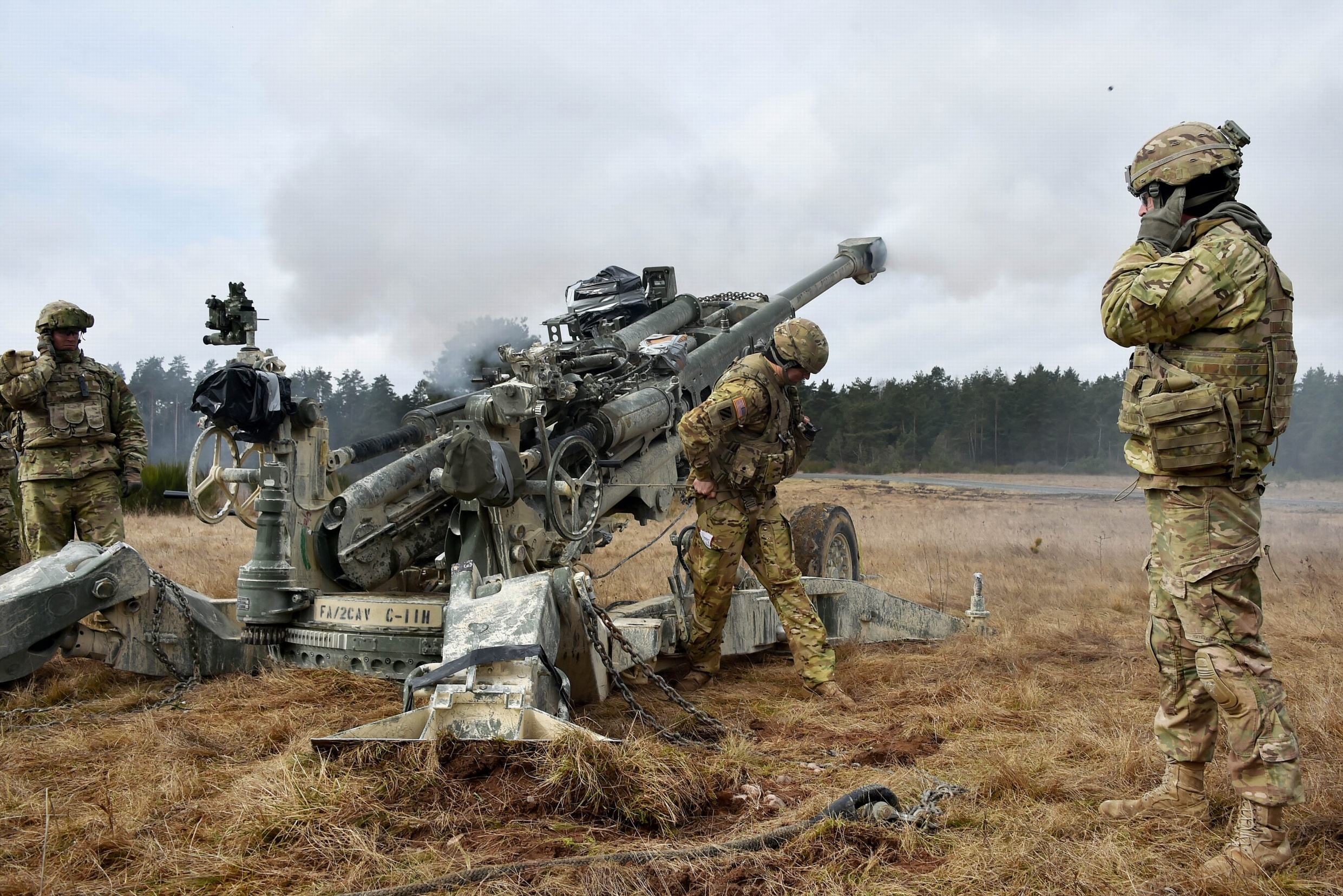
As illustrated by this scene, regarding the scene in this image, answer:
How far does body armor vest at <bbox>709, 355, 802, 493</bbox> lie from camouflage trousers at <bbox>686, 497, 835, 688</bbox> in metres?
0.16

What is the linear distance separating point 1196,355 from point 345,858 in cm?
292

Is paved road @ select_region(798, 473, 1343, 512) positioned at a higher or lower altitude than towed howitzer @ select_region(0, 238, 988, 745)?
higher

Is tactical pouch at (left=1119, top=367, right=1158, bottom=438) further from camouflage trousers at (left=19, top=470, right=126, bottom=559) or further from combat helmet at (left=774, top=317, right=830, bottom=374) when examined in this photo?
camouflage trousers at (left=19, top=470, right=126, bottom=559)

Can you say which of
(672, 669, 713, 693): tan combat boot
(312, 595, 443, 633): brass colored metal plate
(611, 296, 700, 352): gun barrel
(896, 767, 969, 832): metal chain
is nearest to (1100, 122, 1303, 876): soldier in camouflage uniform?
(896, 767, 969, 832): metal chain

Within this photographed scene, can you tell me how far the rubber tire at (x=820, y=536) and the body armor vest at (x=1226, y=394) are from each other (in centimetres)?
419

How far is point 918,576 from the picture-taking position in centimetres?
1097

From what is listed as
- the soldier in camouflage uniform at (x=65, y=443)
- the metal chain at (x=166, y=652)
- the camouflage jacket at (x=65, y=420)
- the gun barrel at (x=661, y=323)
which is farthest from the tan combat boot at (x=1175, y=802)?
the camouflage jacket at (x=65, y=420)

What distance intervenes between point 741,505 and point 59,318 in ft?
14.3

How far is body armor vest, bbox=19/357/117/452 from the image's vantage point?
6574mm

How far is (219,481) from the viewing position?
5.14 metres

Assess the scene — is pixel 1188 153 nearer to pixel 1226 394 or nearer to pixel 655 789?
pixel 1226 394

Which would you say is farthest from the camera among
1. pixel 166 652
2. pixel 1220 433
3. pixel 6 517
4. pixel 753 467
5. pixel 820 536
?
pixel 820 536

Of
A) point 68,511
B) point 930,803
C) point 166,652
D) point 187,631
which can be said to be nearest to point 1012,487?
point 68,511

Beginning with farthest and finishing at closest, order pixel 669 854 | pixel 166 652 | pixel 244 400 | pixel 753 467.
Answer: pixel 753 467 < pixel 166 652 < pixel 244 400 < pixel 669 854
